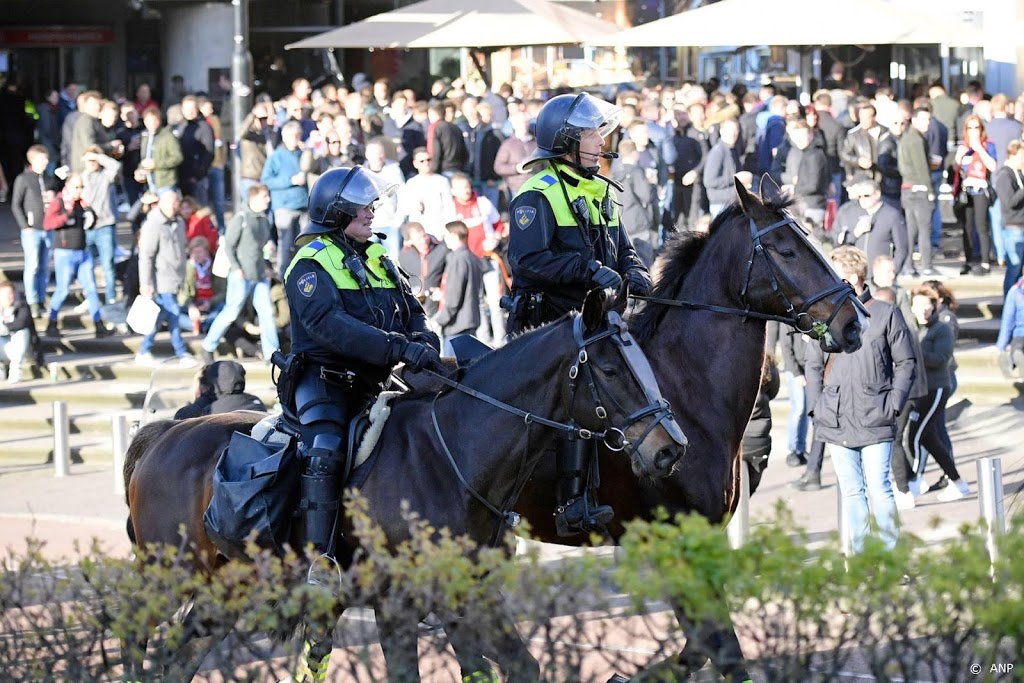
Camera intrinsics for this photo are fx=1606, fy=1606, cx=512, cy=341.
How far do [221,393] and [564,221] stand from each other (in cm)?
447

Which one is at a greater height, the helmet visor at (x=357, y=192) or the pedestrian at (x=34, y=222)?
the helmet visor at (x=357, y=192)

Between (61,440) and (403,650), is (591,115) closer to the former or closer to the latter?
(403,650)

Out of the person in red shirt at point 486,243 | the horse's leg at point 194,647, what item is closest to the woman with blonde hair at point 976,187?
the person in red shirt at point 486,243

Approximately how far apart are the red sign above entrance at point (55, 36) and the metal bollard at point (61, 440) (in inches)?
864

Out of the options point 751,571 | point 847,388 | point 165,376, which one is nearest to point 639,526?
point 751,571

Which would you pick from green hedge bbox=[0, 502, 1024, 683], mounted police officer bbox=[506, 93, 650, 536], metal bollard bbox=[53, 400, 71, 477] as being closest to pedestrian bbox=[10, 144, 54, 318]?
metal bollard bbox=[53, 400, 71, 477]

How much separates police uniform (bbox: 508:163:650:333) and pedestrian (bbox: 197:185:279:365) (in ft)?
30.7

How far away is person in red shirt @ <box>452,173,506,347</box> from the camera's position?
16.6 meters

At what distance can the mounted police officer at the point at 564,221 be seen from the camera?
8008 mm

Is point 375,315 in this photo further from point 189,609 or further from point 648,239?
point 648,239

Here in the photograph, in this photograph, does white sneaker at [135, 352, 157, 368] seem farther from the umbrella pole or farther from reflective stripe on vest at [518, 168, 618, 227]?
reflective stripe on vest at [518, 168, 618, 227]

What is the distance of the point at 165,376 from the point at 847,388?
326 inches

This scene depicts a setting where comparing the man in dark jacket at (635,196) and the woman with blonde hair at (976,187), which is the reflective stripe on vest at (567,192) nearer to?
the man in dark jacket at (635,196)

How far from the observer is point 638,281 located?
7973mm
